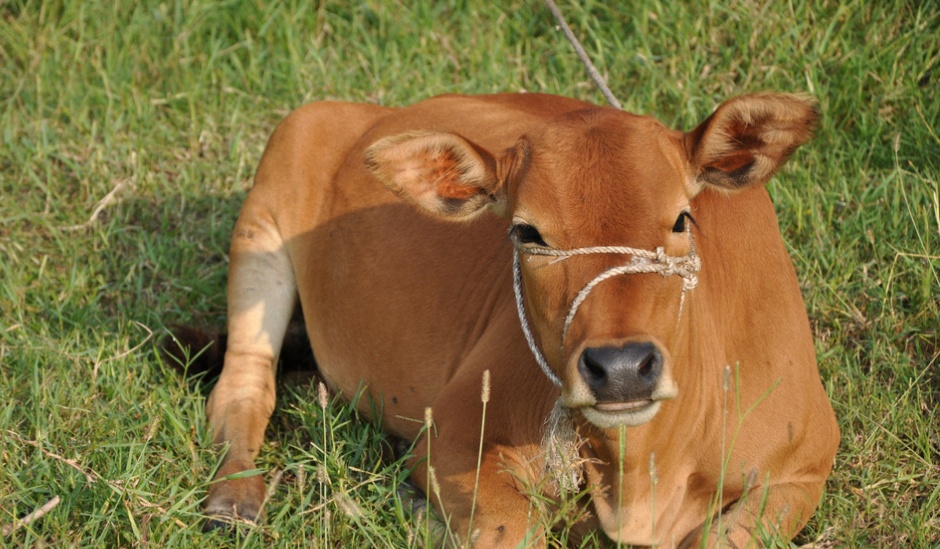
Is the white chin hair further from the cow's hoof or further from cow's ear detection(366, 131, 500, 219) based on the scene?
the cow's hoof

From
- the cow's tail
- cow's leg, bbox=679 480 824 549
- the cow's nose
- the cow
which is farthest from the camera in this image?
the cow's tail

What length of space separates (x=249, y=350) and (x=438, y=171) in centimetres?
196

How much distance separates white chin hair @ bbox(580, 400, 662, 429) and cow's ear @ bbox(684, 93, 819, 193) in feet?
2.88

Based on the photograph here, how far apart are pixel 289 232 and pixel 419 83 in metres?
1.57

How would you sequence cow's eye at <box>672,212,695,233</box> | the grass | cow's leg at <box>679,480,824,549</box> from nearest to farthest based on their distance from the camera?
1. cow's eye at <box>672,212,695,233</box>
2. cow's leg at <box>679,480,824,549</box>
3. the grass

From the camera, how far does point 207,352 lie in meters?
5.72

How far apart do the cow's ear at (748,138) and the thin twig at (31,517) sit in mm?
2350

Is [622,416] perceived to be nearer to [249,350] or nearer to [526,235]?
[526,235]

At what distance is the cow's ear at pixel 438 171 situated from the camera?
13.3 feet

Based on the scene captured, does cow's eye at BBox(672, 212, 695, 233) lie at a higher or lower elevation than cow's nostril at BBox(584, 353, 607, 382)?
higher

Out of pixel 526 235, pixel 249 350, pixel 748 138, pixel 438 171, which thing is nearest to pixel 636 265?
pixel 526 235

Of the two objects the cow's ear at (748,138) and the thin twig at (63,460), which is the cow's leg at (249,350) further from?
the cow's ear at (748,138)

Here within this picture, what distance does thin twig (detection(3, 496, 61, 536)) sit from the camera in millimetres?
4004

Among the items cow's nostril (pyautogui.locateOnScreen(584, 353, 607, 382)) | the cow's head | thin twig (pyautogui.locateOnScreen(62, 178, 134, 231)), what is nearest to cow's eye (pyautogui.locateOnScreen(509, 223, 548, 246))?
the cow's head
